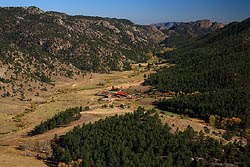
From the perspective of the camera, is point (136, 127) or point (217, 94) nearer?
point (136, 127)

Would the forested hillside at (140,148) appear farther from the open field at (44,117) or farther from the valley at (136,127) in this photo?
the open field at (44,117)

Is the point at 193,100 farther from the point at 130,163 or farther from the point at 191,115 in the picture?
the point at 130,163

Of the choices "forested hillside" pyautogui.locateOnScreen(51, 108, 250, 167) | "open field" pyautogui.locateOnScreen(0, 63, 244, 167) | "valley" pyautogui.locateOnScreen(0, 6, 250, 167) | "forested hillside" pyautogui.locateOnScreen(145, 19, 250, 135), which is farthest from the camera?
"forested hillside" pyautogui.locateOnScreen(145, 19, 250, 135)

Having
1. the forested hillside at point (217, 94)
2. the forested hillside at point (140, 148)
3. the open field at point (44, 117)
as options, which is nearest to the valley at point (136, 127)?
the forested hillside at point (140, 148)

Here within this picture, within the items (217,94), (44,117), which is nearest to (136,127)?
(44,117)

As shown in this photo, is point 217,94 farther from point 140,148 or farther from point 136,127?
point 140,148

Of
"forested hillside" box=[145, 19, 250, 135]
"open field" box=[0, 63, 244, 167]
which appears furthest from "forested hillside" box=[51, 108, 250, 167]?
"forested hillside" box=[145, 19, 250, 135]

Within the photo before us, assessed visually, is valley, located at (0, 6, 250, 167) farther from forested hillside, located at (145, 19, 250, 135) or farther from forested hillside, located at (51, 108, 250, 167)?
forested hillside, located at (145, 19, 250, 135)

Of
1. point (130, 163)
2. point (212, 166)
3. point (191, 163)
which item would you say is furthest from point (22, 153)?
point (212, 166)
